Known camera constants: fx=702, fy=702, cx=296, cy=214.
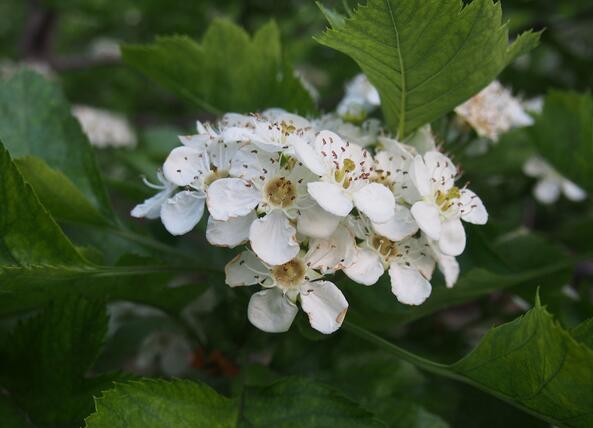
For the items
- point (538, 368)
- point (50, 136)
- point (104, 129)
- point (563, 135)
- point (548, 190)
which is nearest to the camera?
point (538, 368)

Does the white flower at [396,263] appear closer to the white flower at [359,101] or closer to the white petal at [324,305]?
the white petal at [324,305]

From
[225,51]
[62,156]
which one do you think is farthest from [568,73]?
[62,156]

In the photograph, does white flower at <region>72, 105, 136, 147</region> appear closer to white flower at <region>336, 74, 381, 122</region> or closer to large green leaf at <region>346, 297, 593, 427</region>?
white flower at <region>336, 74, 381, 122</region>

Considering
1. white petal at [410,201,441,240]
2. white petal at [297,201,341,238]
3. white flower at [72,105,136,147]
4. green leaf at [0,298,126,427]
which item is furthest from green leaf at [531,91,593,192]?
white flower at [72,105,136,147]

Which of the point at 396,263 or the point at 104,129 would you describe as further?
the point at 104,129

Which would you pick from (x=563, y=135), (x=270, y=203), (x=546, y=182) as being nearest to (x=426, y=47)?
(x=270, y=203)

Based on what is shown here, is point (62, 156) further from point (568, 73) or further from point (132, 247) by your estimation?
point (568, 73)

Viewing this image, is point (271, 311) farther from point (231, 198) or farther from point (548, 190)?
point (548, 190)
